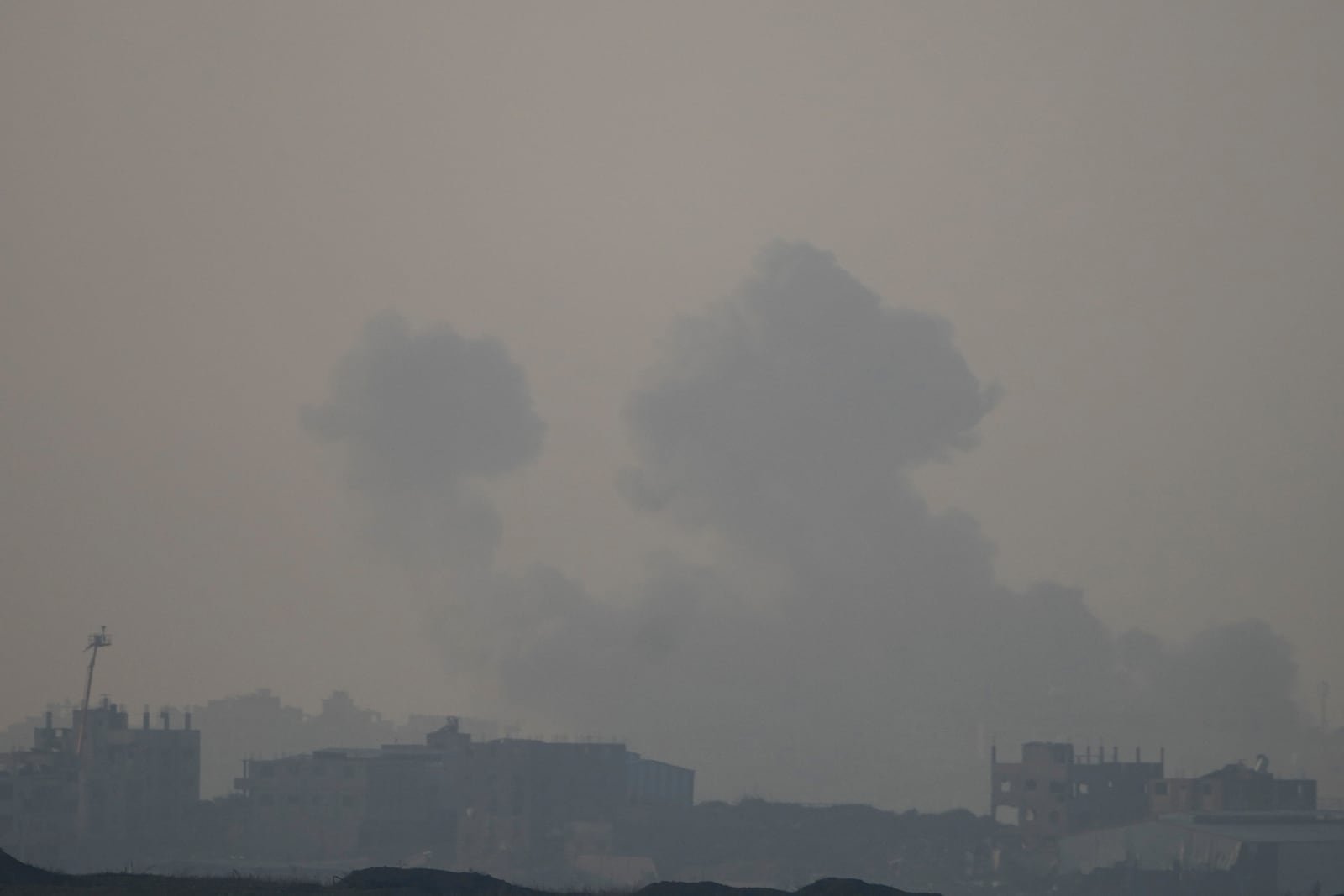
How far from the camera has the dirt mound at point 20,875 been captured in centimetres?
2642

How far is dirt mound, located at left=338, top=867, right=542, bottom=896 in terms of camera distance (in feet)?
83.6

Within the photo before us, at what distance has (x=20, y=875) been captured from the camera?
27172 mm

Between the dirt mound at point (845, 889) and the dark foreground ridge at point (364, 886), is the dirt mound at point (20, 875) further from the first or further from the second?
the dirt mound at point (845, 889)

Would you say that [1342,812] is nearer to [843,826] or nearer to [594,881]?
[843,826]

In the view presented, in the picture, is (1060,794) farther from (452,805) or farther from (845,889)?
(845,889)

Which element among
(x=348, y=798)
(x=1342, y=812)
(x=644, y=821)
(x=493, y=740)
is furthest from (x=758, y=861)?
(x=1342, y=812)

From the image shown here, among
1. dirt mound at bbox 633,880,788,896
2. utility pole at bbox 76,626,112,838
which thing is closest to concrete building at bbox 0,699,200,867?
utility pole at bbox 76,626,112,838

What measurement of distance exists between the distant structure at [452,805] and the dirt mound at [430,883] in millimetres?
56067

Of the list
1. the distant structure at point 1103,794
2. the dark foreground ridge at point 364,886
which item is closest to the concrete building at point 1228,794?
the distant structure at point 1103,794

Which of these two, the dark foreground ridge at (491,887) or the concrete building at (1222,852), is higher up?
the concrete building at (1222,852)

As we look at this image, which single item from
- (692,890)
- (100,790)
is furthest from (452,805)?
(692,890)

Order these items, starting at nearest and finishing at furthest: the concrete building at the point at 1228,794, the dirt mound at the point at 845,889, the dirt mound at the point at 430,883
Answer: the dirt mound at the point at 845,889
the dirt mound at the point at 430,883
the concrete building at the point at 1228,794

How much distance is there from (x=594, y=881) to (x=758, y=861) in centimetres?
853

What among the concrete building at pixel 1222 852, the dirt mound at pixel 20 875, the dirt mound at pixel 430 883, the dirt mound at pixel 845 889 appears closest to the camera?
the dirt mound at pixel 845 889
